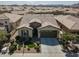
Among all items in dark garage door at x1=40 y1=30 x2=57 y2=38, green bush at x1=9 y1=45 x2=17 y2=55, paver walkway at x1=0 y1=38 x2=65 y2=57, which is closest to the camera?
paver walkway at x1=0 y1=38 x2=65 y2=57

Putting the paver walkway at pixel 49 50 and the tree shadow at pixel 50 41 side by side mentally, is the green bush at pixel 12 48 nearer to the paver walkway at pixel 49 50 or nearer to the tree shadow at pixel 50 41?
the paver walkway at pixel 49 50

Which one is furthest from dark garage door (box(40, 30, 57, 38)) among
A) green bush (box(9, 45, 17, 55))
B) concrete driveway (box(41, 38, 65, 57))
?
green bush (box(9, 45, 17, 55))

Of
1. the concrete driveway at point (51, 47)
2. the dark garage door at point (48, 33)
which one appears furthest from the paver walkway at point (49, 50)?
the dark garage door at point (48, 33)

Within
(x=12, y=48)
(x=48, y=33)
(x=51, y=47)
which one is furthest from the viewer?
(x=48, y=33)

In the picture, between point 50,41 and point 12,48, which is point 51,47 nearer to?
point 50,41

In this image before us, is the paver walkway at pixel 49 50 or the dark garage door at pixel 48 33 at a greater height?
the dark garage door at pixel 48 33

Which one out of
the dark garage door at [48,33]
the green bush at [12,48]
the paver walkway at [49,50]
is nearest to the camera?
the paver walkway at [49,50]

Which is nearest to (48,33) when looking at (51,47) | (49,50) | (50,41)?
(50,41)

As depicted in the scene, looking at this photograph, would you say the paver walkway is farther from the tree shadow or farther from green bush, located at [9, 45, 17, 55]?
green bush, located at [9, 45, 17, 55]

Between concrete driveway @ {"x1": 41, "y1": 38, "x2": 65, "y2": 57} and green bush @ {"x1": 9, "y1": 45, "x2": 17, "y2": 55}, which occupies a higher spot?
green bush @ {"x1": 9, "y1": 45, "x2": 17, "y2": 55}

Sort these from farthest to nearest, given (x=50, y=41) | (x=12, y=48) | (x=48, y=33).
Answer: (x=48, y=33) → (x=50, y=41) → (x=12, y=48)
